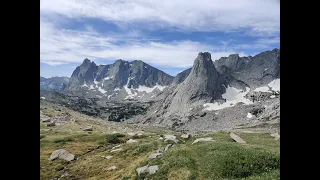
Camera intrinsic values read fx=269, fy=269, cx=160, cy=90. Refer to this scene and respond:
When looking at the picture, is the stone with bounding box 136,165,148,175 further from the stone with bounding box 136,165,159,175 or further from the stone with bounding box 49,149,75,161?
the stone with bounding box 49,149,75,161

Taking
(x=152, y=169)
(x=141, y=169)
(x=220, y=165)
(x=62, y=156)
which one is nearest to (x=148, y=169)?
Answer: (x=152, y=169)

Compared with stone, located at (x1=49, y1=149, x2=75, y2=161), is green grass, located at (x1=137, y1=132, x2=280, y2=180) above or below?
above

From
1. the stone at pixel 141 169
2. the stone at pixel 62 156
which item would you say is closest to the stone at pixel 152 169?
the stone at pixel 141 169

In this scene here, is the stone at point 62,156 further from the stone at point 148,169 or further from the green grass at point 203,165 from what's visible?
the stone at point 148,169

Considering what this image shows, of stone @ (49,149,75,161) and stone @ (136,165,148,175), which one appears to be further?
stone @ (49,149,75,161)

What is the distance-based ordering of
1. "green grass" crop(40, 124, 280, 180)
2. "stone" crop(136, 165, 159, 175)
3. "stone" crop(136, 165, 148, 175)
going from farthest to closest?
"stone" crop(136, 165, 148, 175) < "stone" crop(136, 165, 159, 175) < "green grass" crop(40, 124, 280, 180)

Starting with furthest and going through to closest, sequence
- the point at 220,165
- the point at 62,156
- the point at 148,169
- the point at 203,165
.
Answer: the point at 62,156, the point at 148,169, the point at 203,165, the point at 220,165

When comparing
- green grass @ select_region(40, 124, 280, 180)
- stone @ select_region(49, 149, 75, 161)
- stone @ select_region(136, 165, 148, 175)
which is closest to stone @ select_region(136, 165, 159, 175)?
stone @ select_region(136, 165, 148, 175)

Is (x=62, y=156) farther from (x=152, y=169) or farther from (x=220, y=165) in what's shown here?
(x=220, y=165)
